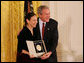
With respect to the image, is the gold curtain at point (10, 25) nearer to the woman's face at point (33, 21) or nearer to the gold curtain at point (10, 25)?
the gold curtain at point (10, 25)

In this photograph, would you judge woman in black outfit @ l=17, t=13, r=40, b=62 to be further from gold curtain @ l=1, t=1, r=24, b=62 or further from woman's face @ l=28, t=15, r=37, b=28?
gold curtain @ l=1, t=1, r=24, b=62

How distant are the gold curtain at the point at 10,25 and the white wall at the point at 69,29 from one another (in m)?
1.02


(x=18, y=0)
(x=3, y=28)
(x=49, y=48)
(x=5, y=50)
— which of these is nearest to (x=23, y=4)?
(x=18, y=0)

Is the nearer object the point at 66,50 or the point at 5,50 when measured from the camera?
the point at 5,50

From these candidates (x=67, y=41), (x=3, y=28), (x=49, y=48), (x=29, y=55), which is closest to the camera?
(x=29, y=55)

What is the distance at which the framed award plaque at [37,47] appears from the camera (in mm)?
2836

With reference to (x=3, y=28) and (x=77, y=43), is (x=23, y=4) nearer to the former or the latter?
(x=3, y=28)

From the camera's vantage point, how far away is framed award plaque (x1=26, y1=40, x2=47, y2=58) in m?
2.84

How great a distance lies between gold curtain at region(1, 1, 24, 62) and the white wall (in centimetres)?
102

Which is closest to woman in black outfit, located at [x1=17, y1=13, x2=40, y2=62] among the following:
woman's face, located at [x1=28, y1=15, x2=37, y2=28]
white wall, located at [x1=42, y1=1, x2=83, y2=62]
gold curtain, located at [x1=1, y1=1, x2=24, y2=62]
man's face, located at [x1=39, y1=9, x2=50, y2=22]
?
woman's face, located at [x1=28, y1=15, x2=37, y2=28]

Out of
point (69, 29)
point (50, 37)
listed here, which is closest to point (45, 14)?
point (50, 37)

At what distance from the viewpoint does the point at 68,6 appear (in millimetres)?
5180

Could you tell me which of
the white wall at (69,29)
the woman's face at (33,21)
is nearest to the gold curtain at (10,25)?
the white wall at (69,29)

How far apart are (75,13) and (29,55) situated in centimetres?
267
